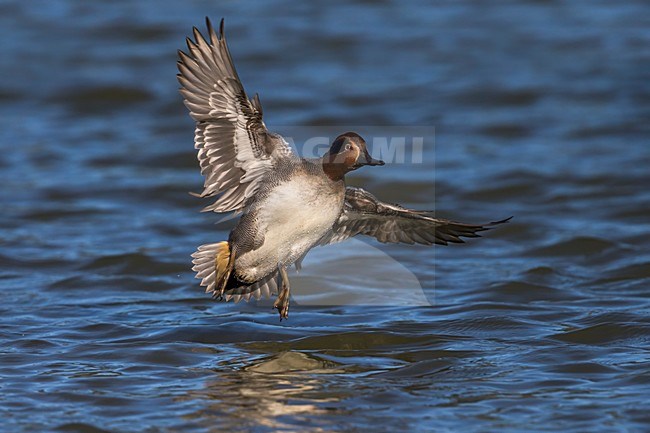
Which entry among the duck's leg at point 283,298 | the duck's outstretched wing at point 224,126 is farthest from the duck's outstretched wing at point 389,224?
the duck's outstretched wing at point 224,126

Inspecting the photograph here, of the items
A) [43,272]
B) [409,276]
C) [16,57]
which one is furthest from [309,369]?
[16,57]

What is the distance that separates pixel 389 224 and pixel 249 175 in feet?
4.17

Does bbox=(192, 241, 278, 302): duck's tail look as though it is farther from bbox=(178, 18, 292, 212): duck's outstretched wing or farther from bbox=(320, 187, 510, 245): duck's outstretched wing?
bbox=(320, 187, 510, 245): duck's outstretched wing

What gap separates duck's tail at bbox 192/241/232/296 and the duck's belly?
78mm

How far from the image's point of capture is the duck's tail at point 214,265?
6020 millimetres

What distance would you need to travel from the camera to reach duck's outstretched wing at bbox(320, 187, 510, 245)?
21.4 feet

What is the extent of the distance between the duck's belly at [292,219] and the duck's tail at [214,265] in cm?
8

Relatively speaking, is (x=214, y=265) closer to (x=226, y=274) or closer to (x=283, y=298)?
(x=226, y=274)

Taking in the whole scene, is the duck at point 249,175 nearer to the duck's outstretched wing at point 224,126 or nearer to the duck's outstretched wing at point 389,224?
the duck's outstretched wing at point 224,126

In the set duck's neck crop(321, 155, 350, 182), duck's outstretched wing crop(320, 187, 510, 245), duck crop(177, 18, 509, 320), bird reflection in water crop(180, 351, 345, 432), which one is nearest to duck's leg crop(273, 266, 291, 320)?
duck crop(177, 18, 509, 320)

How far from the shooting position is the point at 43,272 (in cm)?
799

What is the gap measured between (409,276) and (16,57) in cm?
814

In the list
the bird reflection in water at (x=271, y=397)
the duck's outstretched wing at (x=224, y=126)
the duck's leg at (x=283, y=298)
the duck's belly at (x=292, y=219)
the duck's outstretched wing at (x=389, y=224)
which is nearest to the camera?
the bird reflection in water at (x=271, y=397)

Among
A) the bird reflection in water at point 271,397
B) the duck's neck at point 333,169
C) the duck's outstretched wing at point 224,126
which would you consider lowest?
the bird reflection in water at point 271,397
